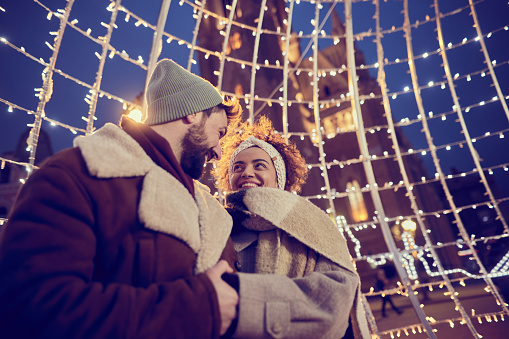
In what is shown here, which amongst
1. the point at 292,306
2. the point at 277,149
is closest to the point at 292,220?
the point at 292,306

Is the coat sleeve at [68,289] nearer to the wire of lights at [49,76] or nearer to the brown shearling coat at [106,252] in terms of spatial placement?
the brown shearling coat at [106,252]

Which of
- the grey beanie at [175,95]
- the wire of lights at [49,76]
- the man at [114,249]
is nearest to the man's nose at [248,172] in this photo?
the grey beanie at [175,95]

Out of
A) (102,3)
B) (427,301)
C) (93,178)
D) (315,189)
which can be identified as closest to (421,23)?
(102,3)

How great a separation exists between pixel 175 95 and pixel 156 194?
0.64m

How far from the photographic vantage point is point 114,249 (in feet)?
3.11

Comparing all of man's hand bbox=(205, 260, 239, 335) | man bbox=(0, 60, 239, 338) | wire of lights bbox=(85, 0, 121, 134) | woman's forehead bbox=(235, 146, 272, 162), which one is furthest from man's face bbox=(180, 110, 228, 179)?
wire of lights bbox=(85, 0, 121, 134)

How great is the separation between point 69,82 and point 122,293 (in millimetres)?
2173

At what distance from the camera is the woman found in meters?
1.12

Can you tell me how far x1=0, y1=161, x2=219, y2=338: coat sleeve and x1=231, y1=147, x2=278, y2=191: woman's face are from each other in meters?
1.25

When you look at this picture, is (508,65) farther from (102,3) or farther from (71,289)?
(71,289)

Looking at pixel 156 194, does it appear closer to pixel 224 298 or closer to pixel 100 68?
pixel 224 298

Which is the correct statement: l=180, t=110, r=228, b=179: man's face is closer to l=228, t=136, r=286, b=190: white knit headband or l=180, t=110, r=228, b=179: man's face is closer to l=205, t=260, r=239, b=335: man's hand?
l=205, t=260, r=239, b=335: man's hand

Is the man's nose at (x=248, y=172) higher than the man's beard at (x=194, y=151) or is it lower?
higher

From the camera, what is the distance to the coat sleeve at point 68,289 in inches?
28.4
